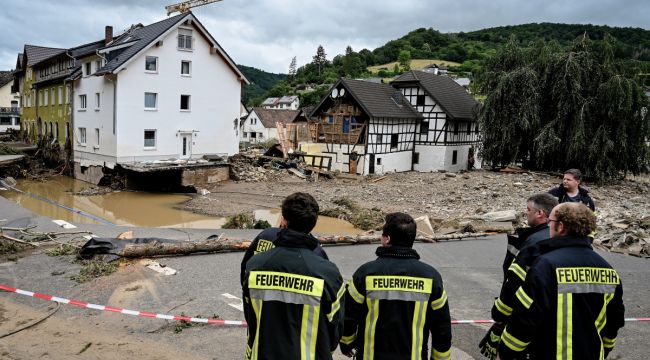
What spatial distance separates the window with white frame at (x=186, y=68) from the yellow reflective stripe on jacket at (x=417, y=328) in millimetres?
29775

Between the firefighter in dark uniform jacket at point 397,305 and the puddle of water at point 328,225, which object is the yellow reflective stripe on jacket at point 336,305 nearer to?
the firefighter in dark uniform jacket at point 397,305

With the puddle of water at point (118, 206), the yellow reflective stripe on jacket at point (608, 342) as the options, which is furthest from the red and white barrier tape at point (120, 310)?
the puddle of water at point (118, 206)

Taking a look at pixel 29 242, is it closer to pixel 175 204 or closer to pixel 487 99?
pixel 175 204

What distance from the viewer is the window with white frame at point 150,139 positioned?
2914cm

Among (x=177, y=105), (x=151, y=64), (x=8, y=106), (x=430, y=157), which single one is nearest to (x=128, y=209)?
(x=177, y=105)

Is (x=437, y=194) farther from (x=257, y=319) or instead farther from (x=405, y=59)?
(x=405, y=59)

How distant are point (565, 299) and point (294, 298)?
1792 millimetres

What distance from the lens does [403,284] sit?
3234mm

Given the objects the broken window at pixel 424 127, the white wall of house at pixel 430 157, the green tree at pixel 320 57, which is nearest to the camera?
the white wall of house at pixel 430 157

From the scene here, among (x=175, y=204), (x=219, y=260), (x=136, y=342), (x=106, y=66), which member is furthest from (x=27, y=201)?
(x=136, y=342)

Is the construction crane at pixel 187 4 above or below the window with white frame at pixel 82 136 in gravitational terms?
above

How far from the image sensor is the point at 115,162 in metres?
28.2

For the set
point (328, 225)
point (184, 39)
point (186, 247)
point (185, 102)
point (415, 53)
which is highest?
point (415, 53)

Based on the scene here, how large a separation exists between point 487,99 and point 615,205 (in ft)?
42.2
